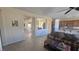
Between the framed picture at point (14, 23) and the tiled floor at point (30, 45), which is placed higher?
the framed picture at point (14, 23)

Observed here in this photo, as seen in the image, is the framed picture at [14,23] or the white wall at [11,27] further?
the framed picture at [14,23]

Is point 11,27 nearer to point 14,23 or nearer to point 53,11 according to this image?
point 14,23

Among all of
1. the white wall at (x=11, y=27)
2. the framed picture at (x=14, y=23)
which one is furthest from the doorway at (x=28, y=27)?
the framed picture at (x=14, y=23)

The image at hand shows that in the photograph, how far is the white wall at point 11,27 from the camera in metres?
1.68

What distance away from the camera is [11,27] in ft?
5.82

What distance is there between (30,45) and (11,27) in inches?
21.5

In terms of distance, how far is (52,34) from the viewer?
1.83 meters

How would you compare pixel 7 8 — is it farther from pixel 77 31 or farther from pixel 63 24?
pixel 77 31

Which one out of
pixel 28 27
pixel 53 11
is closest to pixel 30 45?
pixel 28 27

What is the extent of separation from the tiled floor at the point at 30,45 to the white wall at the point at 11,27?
4.4 inches

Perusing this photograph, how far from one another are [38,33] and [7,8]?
2.68 feet

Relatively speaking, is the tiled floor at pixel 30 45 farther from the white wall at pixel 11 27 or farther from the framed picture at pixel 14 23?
the framed picture at pixel 14 23
